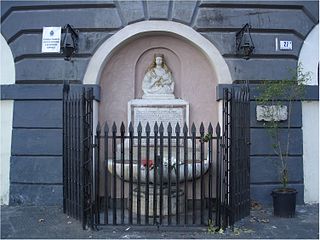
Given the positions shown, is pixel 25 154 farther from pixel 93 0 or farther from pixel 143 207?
pixel 93 0

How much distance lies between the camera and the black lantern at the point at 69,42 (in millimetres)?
6750

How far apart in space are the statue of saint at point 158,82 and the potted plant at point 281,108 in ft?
5.88

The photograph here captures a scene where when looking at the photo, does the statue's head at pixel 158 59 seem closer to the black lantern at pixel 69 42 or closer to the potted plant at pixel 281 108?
the black lantern at pixel 69 42

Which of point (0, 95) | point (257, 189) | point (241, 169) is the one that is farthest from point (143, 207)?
point (0, 95)

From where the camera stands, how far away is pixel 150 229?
5.47 m

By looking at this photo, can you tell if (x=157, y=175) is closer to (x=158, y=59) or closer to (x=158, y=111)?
(x=158, y=111)

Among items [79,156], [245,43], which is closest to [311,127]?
[245,43]

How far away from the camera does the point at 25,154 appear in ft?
23.0

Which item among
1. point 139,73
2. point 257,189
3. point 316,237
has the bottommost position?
point 316,237

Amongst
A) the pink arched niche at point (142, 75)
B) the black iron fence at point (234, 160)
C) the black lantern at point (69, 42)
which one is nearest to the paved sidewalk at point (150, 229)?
the black iron fence at point (234, 160)

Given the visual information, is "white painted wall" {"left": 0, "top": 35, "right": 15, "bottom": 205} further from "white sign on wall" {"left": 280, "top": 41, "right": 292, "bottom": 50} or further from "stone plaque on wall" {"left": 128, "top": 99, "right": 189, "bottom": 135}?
"white sign on wall" {"left": 280, "top": 41, "right": 292, "bottom": 50}

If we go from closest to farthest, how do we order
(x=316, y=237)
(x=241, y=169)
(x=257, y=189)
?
(x=316, y=237)
(x=241, y=169)
(x=257, y=189)

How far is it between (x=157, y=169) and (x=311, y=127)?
136 inches

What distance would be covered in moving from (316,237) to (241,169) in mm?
1479
